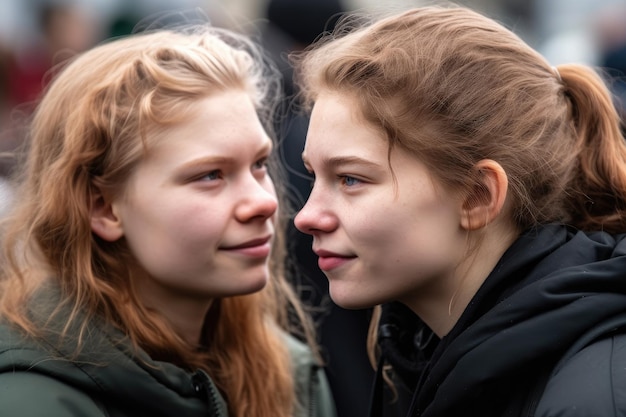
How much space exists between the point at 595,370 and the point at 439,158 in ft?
1.90

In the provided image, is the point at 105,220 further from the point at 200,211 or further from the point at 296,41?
the point at 296,41

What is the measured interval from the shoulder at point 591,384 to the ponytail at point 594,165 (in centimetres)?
47

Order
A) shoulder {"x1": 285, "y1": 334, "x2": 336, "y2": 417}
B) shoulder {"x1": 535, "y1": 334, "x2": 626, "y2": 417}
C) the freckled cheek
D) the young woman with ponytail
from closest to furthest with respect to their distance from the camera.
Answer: shoulder {"x1": 535, "y1": 334, "x2": 626, "y2": 417}
the young woman with ponytail
the freckled cheek
shoulder {"x1": 285, "y1": 334, "x2": 336, "y2": 417}

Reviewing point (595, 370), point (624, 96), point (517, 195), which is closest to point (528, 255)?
point (517, 195)

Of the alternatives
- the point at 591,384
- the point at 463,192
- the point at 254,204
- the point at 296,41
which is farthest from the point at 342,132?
the point at 296,41

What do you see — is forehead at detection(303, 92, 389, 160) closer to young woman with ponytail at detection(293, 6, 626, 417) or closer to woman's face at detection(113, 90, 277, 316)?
young woman with ponytail at detection(293, 6, 626, 417)

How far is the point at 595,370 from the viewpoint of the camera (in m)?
1.89

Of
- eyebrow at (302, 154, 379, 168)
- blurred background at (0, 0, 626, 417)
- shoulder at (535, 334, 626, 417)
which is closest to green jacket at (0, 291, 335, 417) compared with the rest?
blurred background at (0, 0, 626, 417)

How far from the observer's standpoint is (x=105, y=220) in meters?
2.63

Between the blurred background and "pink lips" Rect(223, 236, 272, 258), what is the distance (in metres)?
0.53

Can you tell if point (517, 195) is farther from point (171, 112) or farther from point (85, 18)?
point (85, 18)

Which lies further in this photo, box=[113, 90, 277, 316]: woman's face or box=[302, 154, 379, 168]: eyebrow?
box=[113, 90, 277, 316]: woman's face

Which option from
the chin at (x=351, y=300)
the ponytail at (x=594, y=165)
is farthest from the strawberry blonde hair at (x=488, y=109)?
the chin at (x=351, y=300)

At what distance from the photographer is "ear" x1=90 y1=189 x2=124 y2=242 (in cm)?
261
